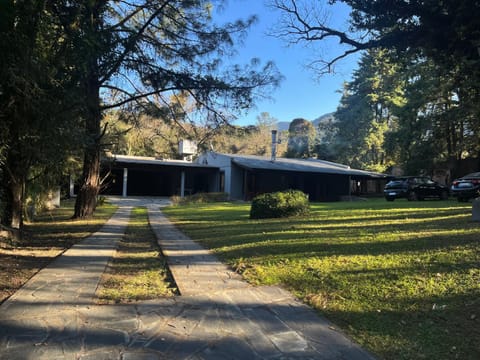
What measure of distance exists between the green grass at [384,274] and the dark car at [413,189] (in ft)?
37.5

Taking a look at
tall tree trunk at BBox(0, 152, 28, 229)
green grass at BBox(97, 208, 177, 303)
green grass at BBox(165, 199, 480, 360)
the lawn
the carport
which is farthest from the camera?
the carport

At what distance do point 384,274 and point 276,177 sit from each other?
85.2 ft

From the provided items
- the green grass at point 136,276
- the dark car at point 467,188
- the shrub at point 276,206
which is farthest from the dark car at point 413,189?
the green grass at point 136,276

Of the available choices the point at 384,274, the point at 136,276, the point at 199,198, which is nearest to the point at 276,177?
the point at 199,198

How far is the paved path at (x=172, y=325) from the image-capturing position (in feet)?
10.3

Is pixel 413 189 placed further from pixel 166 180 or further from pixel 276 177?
pixel 166 180

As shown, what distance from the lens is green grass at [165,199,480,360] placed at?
11.1 feet

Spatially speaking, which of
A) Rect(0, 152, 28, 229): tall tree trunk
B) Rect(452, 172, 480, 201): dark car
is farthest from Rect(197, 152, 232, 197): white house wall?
Rect(0, 152, 28, 229): tall tree trunk

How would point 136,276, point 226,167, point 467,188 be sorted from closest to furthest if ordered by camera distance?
point 136,276 → point 467,188 → point 226,167

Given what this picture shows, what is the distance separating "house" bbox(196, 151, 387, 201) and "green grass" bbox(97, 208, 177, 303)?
19.6 metres

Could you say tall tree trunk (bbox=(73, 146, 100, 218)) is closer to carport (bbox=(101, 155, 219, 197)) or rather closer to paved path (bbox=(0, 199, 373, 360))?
paved path (bbox=(0, 199, 373, 360))

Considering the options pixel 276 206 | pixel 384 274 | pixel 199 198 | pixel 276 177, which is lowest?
pixel 384 274

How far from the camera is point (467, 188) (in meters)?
16.9

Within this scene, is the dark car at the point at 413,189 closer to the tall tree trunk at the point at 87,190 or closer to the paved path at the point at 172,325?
the tall tree trunk at the point at 87,190
